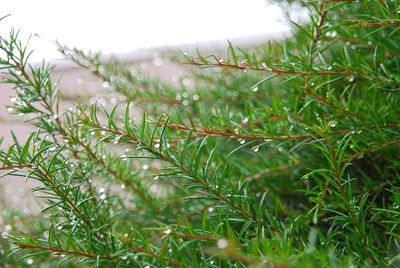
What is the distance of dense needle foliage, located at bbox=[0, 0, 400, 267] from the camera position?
8.8 inches

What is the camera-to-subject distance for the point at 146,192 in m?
0.37

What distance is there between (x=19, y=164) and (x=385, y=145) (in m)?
0.25

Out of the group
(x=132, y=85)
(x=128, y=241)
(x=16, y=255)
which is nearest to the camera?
(x=128, y=241)

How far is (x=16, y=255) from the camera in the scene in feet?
1.16

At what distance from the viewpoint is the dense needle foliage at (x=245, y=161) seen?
0.22m

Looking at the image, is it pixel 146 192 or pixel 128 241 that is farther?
pixel 146 192

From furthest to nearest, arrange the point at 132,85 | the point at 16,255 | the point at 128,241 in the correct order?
the point at 132,85
the point at 16,255
the point at 128,241

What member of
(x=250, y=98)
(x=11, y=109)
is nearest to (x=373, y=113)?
(x=250, y=98)

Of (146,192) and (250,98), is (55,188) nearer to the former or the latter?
(146,192)

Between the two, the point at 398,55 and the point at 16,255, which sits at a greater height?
the point at 398,55

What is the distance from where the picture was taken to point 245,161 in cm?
37

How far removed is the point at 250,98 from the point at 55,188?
0.26m

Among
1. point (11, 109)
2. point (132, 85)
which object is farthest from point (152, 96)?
point (11, 109)

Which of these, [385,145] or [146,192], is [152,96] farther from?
[385,145]
